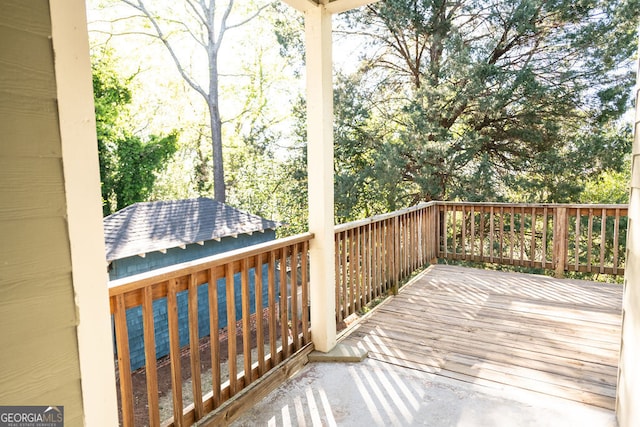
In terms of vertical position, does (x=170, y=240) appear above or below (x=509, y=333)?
above

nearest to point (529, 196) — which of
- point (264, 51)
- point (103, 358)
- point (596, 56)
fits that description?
point (596, 56)

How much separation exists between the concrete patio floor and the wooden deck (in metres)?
0.13

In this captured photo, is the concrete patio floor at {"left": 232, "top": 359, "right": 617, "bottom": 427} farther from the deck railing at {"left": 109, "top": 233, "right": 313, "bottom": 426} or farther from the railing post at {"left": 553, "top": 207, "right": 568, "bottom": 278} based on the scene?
the railing post at {"left": 553, "top": 207, "right": 568, "bottom": 278}

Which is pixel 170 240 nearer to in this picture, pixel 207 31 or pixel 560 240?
pixel 560 240

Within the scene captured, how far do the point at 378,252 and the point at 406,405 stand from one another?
1.93m

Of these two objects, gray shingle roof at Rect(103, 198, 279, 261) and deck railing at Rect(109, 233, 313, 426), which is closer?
deck railing at Rect(109, 233, 313, 426)

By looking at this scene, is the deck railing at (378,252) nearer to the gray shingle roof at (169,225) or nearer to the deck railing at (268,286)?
the deck railing at (268,286)

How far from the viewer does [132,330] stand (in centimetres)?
650

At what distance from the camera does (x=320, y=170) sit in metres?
2.74

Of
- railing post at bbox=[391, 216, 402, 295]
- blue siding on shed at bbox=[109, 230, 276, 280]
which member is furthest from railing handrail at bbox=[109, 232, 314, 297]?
blue siding on shed at bbox=[109, 230, 276, 280]

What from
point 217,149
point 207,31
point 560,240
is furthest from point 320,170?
point 207,31

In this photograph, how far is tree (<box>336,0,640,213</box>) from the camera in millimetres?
7375

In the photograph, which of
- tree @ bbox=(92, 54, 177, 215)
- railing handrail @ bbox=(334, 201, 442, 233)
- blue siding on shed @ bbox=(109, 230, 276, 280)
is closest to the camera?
railing handrail @ bbox=(334, 201, 442, 233)

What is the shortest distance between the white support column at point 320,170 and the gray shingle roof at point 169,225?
4995 millimetres
